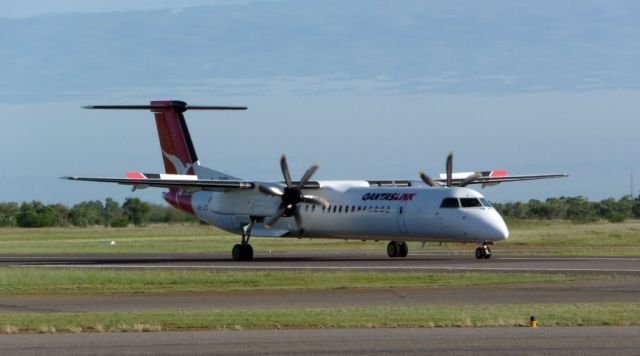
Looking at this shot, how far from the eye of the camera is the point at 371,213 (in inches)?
1686

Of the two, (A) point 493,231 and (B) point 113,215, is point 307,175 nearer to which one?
(A) point 493,231

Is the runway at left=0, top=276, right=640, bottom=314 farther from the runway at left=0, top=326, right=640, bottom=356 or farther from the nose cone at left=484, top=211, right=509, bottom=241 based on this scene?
the nose cone at left=484, top=211, right=509, bottom=241

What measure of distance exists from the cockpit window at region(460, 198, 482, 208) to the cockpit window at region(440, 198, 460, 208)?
22 centimetres

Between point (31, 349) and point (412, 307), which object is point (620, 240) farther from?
point (31, 349)

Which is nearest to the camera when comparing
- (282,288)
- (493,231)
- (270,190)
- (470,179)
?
(282,288)

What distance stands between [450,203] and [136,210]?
71807mm

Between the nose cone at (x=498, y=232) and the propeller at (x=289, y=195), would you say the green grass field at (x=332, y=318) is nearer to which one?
the nose cone at (x=498, y=232)

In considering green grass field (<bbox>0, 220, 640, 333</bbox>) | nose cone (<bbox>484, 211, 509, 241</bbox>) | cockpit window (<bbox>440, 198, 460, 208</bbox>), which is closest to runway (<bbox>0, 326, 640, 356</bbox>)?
green grass field (<bbox>0, 220, 640, 333</bbox>)

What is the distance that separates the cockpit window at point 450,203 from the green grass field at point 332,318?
702 inches

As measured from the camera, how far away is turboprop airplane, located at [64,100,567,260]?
40281 millimetres

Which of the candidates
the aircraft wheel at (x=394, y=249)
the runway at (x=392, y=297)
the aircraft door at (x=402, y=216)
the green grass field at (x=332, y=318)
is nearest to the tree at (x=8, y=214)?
the aircraft wheel at (x=394, y=249)

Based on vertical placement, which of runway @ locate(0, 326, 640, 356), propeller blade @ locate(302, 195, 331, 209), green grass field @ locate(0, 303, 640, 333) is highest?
propeller blade @ locate(302, 195, 331, 209)

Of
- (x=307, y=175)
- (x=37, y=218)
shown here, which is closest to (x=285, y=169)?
(x=307, y=175)

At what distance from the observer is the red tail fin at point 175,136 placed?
5000 centimetres
